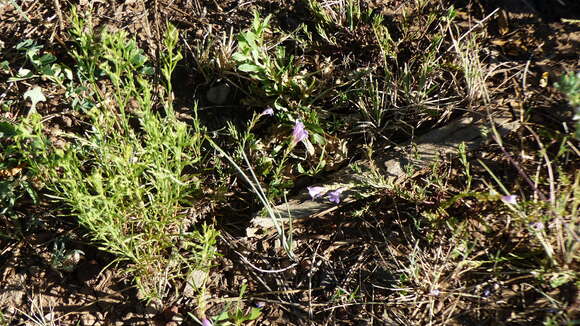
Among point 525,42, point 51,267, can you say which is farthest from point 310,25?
point 51,267

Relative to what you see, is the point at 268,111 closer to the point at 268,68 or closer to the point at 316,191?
the point at 268,68

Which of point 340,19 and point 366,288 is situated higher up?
point 340,19

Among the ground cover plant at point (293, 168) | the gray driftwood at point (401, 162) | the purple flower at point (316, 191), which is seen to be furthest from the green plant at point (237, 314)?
the purple flower at point (316, 191)

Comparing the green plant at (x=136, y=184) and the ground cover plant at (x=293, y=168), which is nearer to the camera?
the green plant at (x=136, y=184)

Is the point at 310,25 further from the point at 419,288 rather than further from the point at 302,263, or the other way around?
the point at 419,288

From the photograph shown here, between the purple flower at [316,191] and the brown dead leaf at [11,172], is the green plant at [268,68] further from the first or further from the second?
the brown dead leaf at [11,172]
